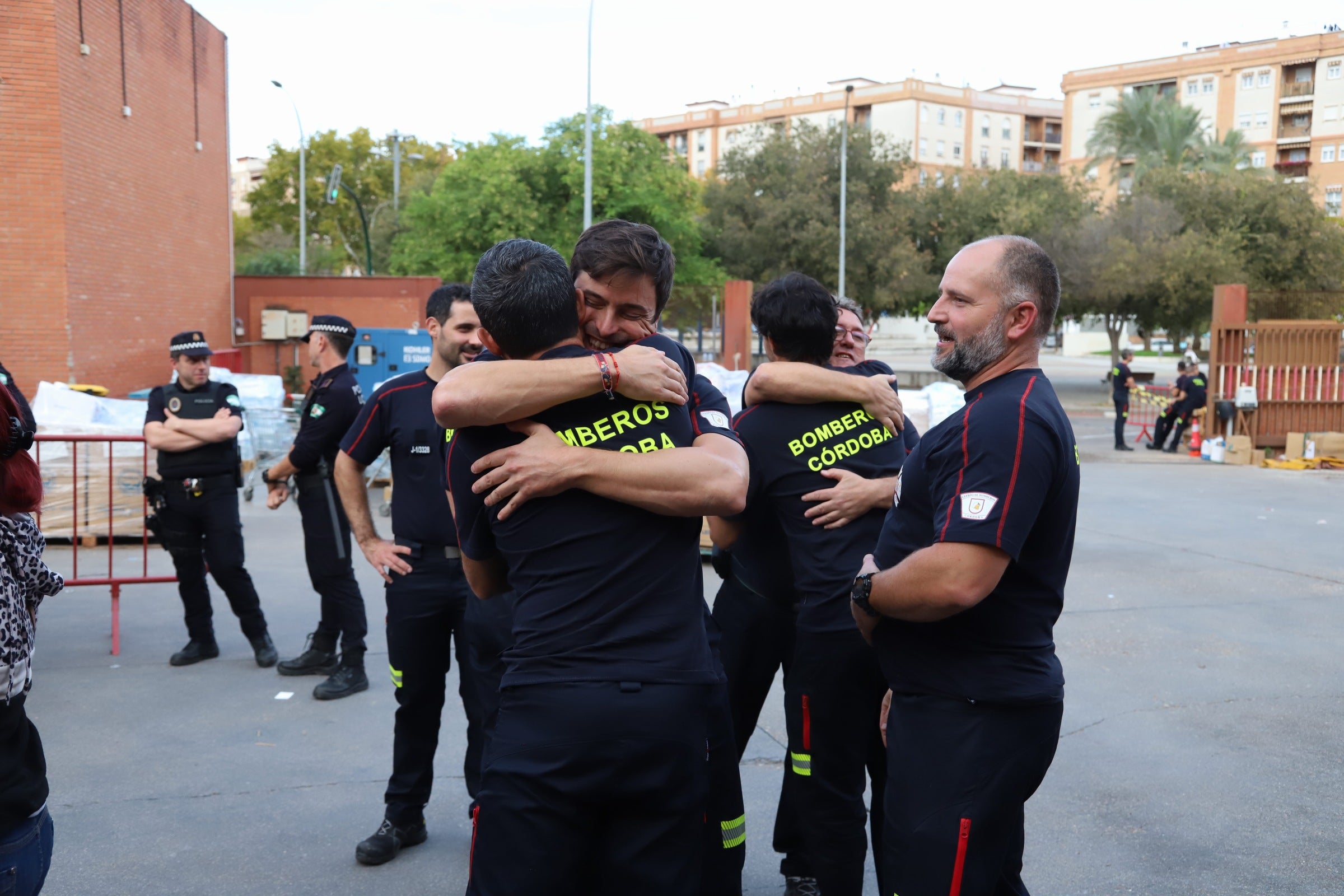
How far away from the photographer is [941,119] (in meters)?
91.0

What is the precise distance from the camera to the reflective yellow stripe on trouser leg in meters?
2.47

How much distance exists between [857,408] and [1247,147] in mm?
67552

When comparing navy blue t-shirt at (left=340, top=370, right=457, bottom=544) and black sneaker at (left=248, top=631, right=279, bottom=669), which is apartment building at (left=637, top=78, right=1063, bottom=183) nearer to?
black sneaker at (left=248, top=631, right=279, bottom=669)

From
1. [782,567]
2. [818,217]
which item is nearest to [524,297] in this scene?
[782,567]

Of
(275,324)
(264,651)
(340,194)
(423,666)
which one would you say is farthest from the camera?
(340,194)

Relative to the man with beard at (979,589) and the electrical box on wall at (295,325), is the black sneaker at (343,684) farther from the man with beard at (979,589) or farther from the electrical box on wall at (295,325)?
the electrical box on wall at (295,325)

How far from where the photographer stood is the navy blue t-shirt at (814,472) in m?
3.37

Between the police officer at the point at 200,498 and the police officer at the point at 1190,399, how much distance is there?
56.4ft

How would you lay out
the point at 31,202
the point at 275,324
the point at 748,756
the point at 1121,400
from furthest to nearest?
the point at 275,324 < the point at 1121,400 < the point at 31,202 < the point at 748,756

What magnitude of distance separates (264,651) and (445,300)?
311 cm

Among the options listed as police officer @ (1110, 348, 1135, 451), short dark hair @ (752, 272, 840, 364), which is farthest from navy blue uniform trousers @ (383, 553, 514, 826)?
police officer @ (1110, 348, 1135, 451)

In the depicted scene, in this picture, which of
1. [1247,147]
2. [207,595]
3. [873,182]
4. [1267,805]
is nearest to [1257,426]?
[1267,805]

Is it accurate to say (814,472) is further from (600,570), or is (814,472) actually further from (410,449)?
(410,449)

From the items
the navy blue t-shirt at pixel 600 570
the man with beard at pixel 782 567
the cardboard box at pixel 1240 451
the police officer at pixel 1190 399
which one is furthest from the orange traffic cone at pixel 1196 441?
the navy blue t-shirt at pixel 600 570
